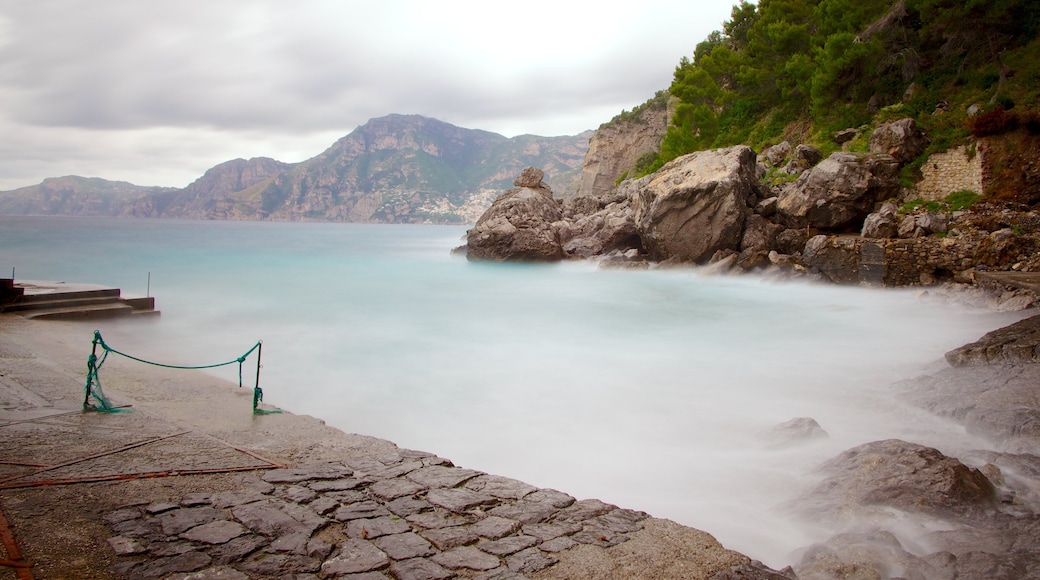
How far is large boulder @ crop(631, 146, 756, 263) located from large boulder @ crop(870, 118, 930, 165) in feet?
14.6

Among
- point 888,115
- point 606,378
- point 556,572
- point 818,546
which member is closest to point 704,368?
point 606,378

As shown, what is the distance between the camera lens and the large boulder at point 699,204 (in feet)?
70.0

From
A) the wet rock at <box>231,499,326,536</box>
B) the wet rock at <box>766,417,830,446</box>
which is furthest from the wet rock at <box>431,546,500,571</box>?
the wet rock at <box>766,417,830,446</box>

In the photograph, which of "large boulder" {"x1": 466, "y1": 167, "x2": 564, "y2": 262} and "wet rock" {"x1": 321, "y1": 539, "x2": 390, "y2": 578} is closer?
"wet rock" {"x1": 321, "y1": 539, "x2": 390, "y2": 578}

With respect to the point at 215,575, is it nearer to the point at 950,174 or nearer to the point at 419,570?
the point at 419,570

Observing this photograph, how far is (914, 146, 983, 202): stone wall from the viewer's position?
18.2m

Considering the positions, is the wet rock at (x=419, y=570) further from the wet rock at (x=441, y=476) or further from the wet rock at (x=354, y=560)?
the wet rock at (x=441, y=476)

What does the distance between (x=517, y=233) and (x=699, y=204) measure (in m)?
9.94

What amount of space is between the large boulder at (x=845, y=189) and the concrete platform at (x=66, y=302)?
19.7 metres

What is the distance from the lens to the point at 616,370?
403 inches

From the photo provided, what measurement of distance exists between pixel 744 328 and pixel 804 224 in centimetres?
876

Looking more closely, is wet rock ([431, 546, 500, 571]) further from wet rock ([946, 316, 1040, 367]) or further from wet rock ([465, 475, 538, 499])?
wet rock ([946, 316, 1040, 367])

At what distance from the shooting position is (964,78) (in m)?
22.3

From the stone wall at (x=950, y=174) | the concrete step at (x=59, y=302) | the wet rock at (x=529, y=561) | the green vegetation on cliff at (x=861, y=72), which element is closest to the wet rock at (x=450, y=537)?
the wet rock at (x=529, y=561)
